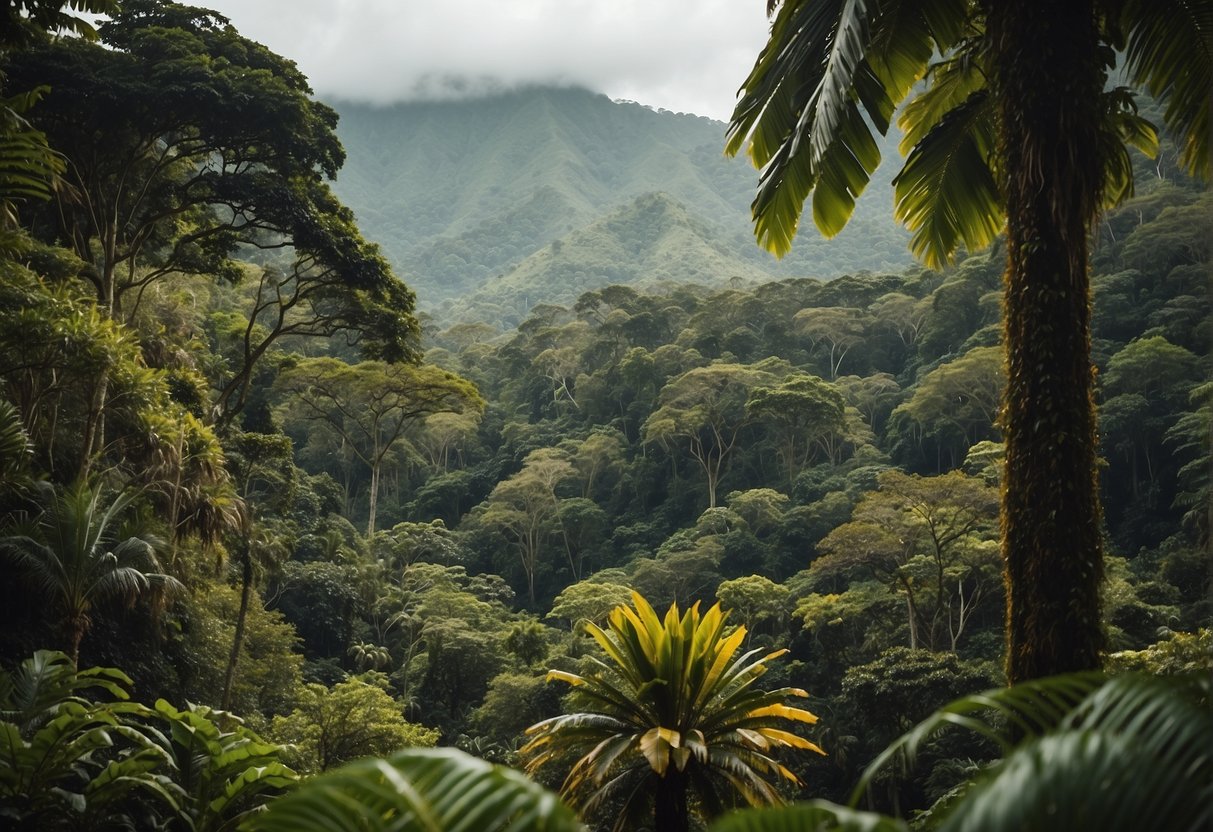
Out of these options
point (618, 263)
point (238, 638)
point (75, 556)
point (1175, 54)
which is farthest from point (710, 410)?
point (618, 263)

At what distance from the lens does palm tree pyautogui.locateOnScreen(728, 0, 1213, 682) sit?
15.9 ft

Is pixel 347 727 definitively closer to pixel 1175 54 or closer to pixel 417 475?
pixel 1175 54

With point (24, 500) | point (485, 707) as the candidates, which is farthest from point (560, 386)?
point (24, 500)

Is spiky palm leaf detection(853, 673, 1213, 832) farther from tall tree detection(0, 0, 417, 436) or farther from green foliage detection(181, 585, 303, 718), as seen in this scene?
green foliage detection(181, 585, 303, 718)

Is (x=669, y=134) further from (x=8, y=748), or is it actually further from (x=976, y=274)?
(x=8, y=748)

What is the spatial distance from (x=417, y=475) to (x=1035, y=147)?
43205mm

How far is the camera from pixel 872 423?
1606 inches

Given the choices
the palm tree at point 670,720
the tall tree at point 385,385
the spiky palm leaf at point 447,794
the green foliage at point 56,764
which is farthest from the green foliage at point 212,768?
the tall tree at point 385,385

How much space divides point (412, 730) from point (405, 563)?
14376 millimetres

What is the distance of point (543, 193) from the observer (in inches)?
4857

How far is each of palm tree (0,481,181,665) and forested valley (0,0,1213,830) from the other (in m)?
0.04

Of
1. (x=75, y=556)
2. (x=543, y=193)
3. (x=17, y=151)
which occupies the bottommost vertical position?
(x=75, y=556)

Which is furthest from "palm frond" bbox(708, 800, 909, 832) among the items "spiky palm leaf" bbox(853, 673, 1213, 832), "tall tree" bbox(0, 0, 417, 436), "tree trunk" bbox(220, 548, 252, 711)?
"tree trunk" bbox(220, 548, 252, 711)

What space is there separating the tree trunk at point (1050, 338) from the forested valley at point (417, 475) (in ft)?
2.03
